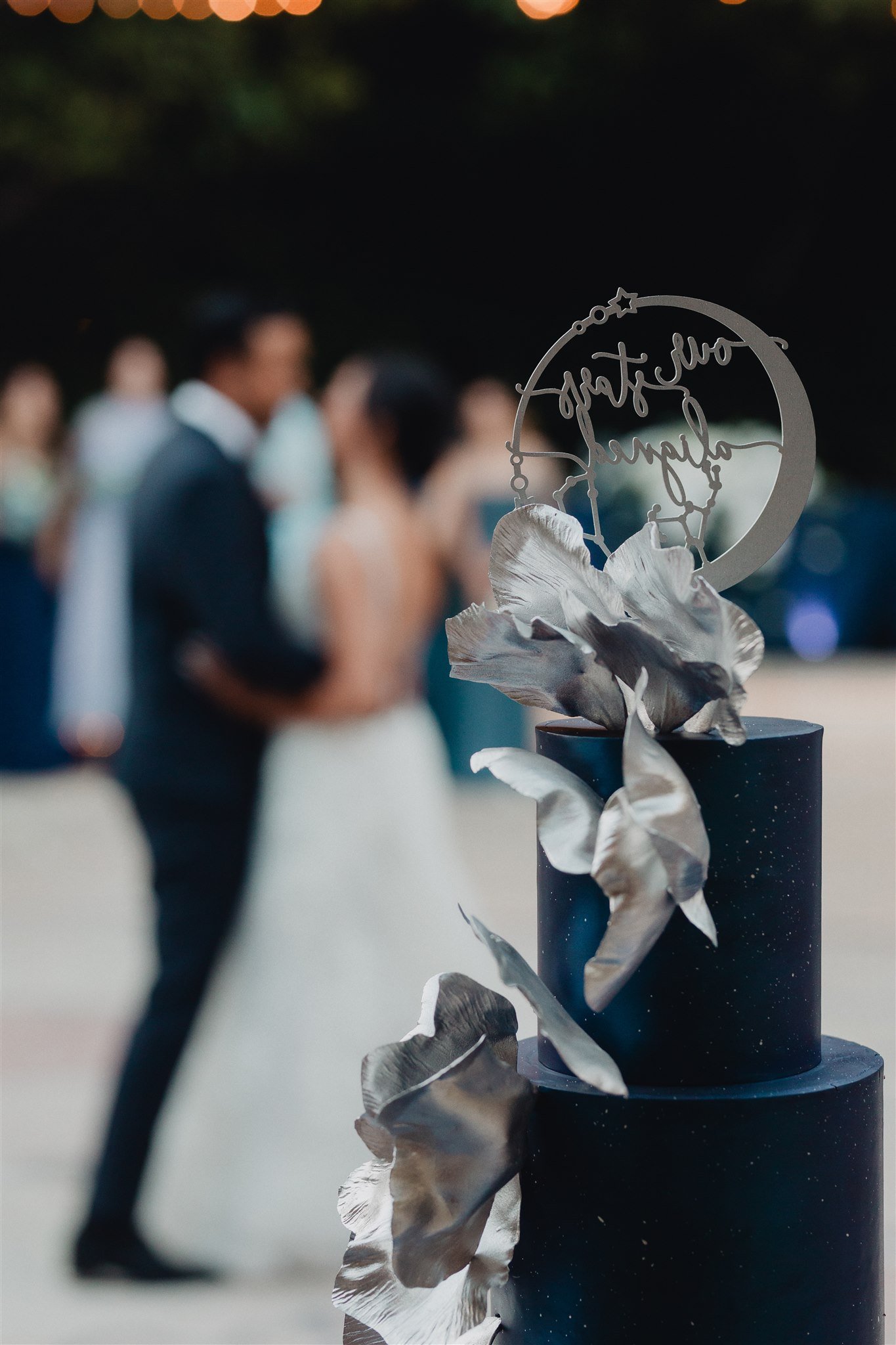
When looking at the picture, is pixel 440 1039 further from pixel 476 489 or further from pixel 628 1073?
pixel 476 489

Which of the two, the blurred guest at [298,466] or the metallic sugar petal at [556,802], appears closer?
the metallic sugar petal at [556,802]

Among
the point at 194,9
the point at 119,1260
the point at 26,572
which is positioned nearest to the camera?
the point at 119,1260

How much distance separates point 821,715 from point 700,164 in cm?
501

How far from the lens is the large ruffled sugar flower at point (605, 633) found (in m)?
1.23

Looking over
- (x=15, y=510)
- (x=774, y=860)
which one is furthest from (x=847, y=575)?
(x=774, y=860)

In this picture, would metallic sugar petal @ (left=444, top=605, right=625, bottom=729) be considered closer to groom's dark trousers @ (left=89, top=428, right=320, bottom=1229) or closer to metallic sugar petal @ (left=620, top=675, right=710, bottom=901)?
metallic sugar petal @ (left=620, top=675, right=710, bottom=901)

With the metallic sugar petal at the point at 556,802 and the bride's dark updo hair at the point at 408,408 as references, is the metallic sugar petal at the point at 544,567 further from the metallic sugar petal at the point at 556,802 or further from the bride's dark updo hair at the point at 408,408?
the bride's dark updo hair at the point at 408,408

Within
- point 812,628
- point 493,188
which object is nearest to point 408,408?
point 493,188

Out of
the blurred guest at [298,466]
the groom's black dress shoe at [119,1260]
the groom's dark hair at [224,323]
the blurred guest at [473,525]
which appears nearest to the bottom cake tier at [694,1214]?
the groom's black dress shoe at [119,1260]

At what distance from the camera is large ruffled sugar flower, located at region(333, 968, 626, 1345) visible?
1213mm

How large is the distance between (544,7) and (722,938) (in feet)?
39.6

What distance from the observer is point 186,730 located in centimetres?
348

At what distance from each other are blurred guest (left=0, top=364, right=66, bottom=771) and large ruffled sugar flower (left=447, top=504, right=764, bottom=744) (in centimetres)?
793

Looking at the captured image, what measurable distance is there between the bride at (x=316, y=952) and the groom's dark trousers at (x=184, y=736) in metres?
0.09
